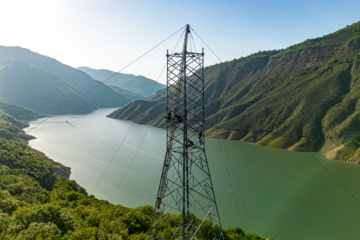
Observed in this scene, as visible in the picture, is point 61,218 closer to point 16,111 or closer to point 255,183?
point 255,183

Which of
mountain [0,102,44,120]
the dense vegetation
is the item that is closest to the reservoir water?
the dense vegetation

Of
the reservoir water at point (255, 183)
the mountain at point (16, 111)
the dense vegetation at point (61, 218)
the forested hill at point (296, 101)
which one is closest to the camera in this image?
the dense vegetation at point (61, 218)

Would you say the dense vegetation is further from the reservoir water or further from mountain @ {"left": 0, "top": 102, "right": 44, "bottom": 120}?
mountain @ {"left": 0, "top": 102, "right": 44, "bottom": 120}

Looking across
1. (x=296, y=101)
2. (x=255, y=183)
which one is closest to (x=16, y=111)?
(x=255, y=183)

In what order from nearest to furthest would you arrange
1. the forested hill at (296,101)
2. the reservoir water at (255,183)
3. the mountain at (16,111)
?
the reservoir water at (255,183) < the forested hill at (296,101) < the mountain at (16,111)

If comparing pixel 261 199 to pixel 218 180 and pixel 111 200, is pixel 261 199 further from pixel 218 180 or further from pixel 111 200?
pixel 111 200

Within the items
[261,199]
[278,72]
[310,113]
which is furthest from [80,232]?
[278,72]

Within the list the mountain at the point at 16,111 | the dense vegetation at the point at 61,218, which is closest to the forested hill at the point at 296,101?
the dense vegetation at the point at 61,218

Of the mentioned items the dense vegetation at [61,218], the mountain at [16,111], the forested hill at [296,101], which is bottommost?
the mountain at [16,111]

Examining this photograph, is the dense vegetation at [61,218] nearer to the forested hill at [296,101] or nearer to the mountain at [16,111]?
the forested hill at [296,101]
